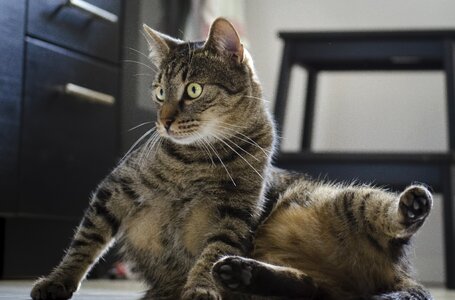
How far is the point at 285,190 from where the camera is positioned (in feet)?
5.79

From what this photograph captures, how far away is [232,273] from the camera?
1359 millimetres

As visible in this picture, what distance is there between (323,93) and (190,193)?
2132 millimetres

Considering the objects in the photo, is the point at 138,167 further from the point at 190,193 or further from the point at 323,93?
the point at 323,93

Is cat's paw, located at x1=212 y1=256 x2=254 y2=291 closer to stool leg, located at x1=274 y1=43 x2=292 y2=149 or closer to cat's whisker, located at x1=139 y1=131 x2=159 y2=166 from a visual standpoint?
cat's whisker, located at x1=139 y1=131 x2=159 y2=166

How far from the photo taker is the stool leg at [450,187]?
276cm

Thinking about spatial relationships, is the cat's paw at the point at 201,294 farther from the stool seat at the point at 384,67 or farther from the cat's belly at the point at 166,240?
the stool seat at the point at 384,67

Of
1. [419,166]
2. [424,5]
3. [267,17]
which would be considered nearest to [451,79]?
[419,166]

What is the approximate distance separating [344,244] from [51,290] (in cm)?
56

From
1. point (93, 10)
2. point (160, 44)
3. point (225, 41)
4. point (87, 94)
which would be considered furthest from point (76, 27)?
point (225, 41)

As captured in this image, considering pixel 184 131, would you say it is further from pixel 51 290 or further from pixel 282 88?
pixel 282 88

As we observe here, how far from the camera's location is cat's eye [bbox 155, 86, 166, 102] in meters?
1.68

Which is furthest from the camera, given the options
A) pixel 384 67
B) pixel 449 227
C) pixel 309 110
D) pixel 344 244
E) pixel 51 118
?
pixel 309 110

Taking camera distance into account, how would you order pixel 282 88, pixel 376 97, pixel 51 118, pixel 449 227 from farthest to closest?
pixel 376 97 → pixel 282 88 → pixel 449 227 → pixel 51 118

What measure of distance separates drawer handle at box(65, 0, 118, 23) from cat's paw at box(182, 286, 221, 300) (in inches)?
52.2
